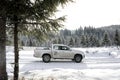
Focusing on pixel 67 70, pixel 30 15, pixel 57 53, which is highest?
pixel 30 15

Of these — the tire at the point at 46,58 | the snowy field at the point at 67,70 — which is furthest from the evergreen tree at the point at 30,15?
the tire at the point at 46,58

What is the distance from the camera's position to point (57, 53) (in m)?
21.2

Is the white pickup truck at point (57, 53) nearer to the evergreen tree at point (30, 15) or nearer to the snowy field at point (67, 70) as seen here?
the snowy field at point (67, 70)

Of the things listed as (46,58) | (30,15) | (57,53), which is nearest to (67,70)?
(30,15)

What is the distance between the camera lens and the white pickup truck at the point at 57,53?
20.9 meters

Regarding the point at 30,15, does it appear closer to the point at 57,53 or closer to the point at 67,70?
the point at 67,70

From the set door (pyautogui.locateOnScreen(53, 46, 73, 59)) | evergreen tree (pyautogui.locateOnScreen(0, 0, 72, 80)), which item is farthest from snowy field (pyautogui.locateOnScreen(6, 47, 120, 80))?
evergreen tree (pyautogui.locateOnScreen(0, 0, 72, 80))

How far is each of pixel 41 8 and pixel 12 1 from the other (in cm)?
107

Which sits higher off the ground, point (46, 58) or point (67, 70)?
point (46, 58)

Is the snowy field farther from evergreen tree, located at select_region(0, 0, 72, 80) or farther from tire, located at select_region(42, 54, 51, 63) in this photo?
evergreen tree, located at select_region(0, 0, 72, 80)

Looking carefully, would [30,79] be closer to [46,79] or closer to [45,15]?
[46,79]

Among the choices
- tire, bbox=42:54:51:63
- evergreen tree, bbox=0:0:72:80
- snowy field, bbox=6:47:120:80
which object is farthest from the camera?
tire, bbox=42:54:51:63

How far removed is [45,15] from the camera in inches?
355

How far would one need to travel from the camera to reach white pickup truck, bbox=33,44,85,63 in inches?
821
